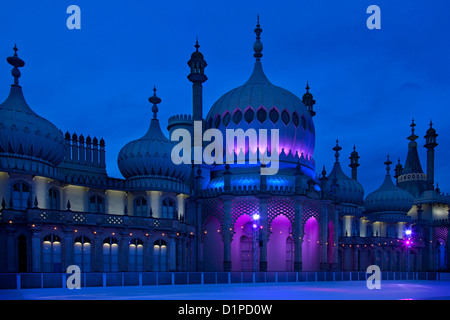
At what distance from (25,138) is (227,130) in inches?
805

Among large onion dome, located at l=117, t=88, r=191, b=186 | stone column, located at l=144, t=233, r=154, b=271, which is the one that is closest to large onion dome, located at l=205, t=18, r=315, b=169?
large onion dome, located at l=117, t=88, r=191, b=186

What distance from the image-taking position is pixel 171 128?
5109 centimetres

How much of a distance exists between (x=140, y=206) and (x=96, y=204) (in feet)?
11.5

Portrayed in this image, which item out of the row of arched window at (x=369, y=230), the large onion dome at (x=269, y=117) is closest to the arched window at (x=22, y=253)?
the large onion dome at (x=269, y=117)

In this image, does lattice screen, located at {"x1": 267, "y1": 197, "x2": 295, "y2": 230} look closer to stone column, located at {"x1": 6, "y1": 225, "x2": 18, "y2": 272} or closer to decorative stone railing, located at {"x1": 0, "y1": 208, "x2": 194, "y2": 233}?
decorative stone railing, located at {"x1": 0, "y1": 208, "x2": 194, "y2": 233}

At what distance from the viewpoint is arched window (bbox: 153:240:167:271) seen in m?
37.6

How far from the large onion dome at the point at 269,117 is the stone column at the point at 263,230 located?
625 cm

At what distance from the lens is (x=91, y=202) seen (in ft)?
128

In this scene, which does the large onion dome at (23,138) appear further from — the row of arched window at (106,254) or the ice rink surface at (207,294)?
the ice rink surface at (207,294)

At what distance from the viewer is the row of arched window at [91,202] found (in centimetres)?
3203

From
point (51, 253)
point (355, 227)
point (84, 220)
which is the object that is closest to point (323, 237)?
point (355, 227)

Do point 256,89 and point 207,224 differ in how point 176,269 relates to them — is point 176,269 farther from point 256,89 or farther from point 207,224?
point 256,89
